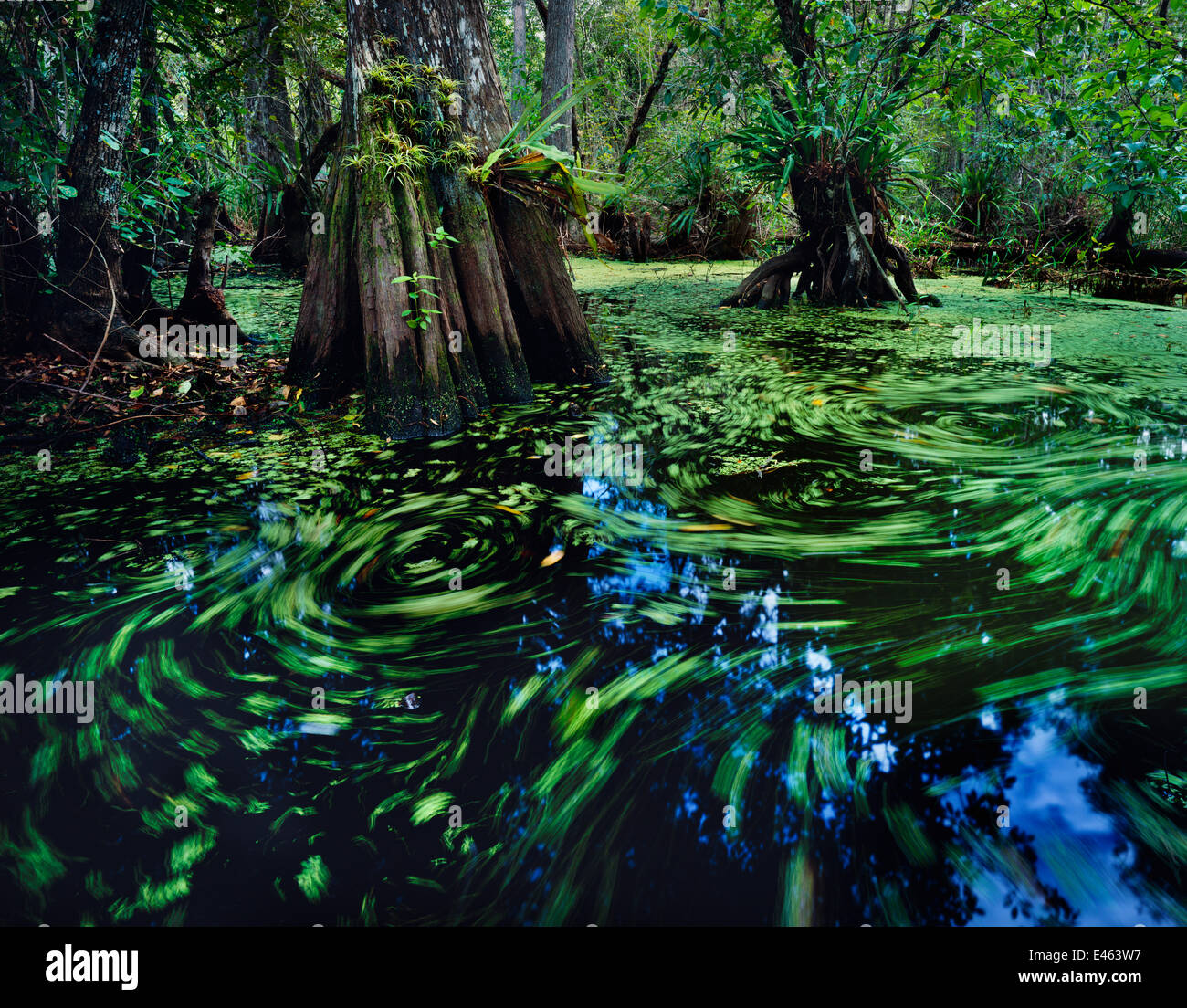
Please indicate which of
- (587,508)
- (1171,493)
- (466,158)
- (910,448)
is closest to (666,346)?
(466,158)

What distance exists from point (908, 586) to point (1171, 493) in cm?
116

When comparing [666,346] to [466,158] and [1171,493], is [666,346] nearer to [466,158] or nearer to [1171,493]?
[466,158]

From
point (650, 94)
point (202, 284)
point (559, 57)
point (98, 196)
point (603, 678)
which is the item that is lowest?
point (603, 678)

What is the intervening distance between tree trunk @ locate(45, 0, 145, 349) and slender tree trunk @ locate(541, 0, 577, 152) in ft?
23.6

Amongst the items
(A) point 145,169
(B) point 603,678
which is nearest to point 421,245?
(A) point 145,169

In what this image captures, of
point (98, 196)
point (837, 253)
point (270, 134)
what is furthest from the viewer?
point (270, 134)

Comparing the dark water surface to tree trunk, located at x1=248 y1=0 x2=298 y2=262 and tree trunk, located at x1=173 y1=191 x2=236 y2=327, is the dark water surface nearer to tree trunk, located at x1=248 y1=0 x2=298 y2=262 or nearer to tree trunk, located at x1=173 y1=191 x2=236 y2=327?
tree trunk, located at x1=173 y1=191 x2=236 y2=327

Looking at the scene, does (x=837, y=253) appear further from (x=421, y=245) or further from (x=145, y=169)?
(x=145, y=169)

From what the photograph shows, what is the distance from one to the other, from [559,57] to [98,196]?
27.4 ft

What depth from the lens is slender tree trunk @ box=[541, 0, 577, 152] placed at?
10.1 metres

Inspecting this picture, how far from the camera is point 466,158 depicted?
3.33 meters

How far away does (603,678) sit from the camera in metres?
1.54

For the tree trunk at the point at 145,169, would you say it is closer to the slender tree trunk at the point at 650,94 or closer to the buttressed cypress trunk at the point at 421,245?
the buttressed cypress trunk at the point at 421,245
